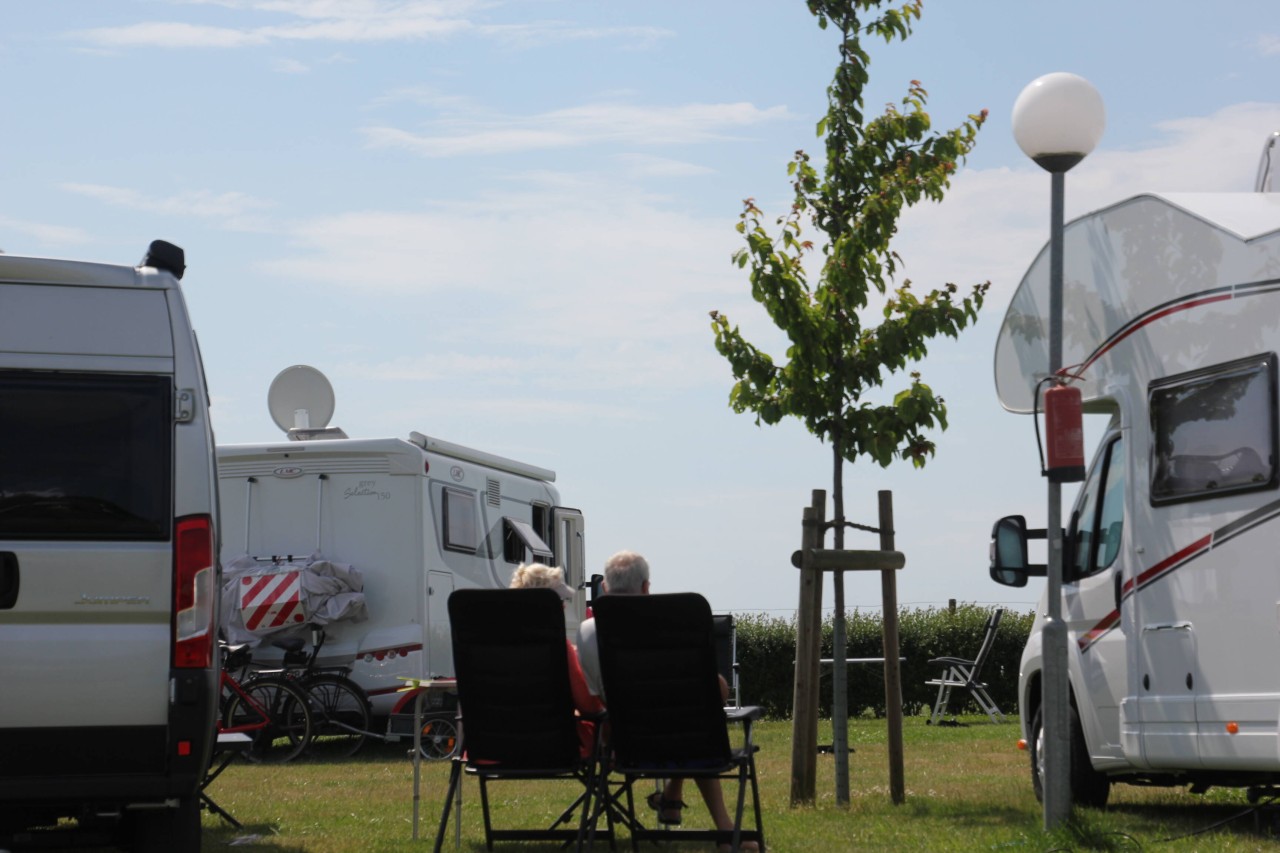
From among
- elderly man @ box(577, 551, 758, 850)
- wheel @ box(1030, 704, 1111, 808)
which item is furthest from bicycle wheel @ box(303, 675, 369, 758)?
wheel @ box(1030, 704, 1111, 808)

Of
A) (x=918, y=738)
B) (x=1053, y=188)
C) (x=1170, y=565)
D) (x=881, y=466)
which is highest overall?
(x=1053, y=188)

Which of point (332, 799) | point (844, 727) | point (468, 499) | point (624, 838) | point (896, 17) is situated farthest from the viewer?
point (468, 499)

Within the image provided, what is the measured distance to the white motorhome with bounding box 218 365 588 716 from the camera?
1474cm

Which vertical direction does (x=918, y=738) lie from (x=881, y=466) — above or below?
below

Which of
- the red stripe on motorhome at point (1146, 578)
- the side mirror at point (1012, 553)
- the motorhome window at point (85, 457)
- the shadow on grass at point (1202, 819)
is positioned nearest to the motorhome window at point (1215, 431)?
the red stripe on motorhome at point (1146, 578)

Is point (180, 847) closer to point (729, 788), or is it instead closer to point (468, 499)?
point (729, 788)

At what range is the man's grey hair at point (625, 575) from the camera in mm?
7957

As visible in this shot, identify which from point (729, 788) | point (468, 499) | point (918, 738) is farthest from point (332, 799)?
point (918, 738)

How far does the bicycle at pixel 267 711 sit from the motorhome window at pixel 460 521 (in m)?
1.88

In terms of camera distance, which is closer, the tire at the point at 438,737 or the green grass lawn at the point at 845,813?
the green grass lawn at the point at 845,813

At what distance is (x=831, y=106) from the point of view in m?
9.95

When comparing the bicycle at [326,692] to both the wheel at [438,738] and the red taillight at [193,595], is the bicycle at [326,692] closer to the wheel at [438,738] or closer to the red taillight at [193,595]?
the wheel at [438,738]

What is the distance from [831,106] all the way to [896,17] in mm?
653

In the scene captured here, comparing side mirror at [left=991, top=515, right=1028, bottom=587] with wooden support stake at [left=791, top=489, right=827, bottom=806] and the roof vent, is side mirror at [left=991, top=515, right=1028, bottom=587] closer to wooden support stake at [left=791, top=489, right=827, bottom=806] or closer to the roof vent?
wooden support stake at [left=791, top=489, right=827, bottom=806]
